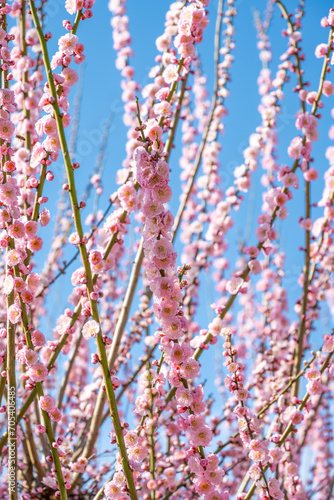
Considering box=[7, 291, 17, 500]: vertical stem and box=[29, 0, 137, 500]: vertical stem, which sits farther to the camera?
box=[7, 291, 17, 500]: vertical stem

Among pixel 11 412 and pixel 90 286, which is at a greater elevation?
pixel 90 286

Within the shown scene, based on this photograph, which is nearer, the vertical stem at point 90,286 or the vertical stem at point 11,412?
the vertical stem at point 90,286

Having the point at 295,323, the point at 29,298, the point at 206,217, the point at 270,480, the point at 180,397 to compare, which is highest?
the point at 206,217

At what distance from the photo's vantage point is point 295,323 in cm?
373

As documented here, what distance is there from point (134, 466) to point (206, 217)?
2.31 metres

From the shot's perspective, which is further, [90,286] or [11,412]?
[11,412]

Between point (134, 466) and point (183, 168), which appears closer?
point (134, 466)

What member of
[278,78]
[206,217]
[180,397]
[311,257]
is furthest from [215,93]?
[180,397]

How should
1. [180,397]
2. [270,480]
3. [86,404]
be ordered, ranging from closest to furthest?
[180,397] < [270,480] < [86,404]

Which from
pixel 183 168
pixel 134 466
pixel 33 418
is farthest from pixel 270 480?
pixel 183 168

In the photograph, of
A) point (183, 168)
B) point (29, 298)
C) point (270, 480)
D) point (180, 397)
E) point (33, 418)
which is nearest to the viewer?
point (180, 397)

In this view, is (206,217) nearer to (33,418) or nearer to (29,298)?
(33,418)

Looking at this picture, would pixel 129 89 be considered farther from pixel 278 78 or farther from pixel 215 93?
pixel 278 78

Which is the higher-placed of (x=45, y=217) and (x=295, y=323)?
(x=295, y=323)
